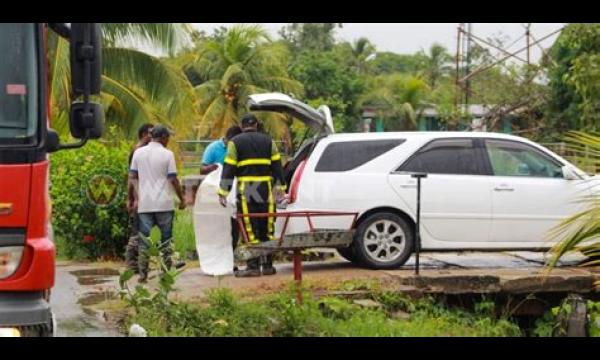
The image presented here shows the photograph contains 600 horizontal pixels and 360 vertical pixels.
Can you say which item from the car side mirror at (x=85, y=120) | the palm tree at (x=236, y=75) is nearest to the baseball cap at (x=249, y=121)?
the car side mirror at (x=85, y=120)

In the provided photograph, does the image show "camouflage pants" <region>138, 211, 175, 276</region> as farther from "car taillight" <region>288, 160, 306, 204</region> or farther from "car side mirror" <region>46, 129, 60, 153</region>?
"car side mirror" <region>46, 129, 60, 153</region>

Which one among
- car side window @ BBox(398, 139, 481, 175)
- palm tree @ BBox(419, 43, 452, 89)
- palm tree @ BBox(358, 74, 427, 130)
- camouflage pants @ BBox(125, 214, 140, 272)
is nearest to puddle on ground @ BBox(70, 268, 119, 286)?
camouflage pants @ BBox(125, 214, 140, 272)

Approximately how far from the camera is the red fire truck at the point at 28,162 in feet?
18.8

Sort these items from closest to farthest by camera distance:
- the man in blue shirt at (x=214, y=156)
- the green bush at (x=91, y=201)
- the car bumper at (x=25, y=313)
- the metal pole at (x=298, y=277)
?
the car bumper at (x=25, y=313)
the metal pole at (x=298, y=277)
the man in blue shirt at (x=214, y=156)
the green bush at (x=91, y=201)

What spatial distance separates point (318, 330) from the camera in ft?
27.7

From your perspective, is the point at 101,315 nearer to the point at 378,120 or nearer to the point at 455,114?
the point at 455,114

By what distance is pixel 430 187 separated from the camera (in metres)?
11.4

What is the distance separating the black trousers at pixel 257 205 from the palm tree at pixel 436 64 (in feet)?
152

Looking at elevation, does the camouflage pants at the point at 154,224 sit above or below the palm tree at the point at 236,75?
below

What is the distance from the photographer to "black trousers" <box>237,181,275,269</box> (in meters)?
10.9

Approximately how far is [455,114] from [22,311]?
28452 millimetres

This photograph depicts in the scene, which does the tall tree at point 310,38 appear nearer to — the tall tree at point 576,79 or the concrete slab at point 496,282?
the tall tree at point 576,79

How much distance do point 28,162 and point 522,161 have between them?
23.7 feet
